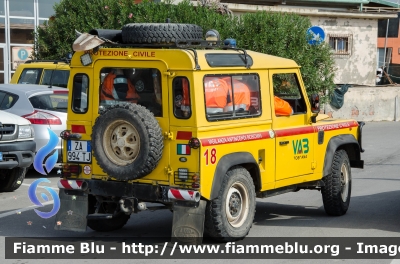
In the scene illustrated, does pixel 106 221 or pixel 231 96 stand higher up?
pixel 231 96

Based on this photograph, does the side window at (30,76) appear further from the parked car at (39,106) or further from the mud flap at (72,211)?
the mud flap at (72,211)

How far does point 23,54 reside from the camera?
1038 inches

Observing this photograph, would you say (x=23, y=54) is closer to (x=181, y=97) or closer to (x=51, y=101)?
(x=51, y=101)

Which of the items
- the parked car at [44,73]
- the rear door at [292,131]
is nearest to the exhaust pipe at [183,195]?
the rear door at [292,131]

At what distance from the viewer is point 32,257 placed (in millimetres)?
7613

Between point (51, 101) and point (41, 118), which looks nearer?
point (41, 118)

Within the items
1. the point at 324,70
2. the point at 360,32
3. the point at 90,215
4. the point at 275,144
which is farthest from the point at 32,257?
the point at 360,32

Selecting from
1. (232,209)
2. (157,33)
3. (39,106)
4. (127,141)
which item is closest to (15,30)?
(39,106)

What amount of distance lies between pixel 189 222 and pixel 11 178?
516cm

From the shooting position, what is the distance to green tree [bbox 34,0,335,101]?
69.7ft

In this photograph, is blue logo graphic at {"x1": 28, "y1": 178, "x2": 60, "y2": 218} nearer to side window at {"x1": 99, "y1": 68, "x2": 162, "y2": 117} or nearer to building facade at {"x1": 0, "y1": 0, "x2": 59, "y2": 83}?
side window at {"x1": 99, "y1": 68, "x2": 162, "y2": 117}

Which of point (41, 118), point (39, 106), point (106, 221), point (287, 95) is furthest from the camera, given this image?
point (39, 106)

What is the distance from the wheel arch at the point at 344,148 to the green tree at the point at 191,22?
11.2 meters

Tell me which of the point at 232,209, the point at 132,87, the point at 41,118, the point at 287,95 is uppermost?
the point at 132,87
